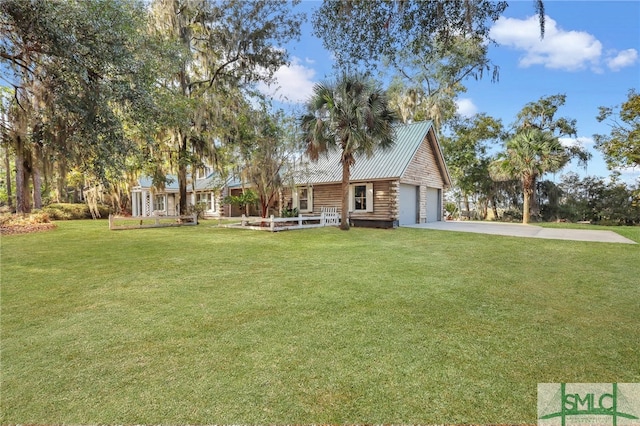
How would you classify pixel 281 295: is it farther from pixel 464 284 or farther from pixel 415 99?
pixel 415 99

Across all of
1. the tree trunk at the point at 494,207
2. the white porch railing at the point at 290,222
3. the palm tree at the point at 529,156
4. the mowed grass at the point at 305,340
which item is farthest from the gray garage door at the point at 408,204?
the tree trunk at the point at 494,207

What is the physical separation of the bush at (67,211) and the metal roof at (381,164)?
1601cm

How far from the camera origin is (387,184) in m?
15.4

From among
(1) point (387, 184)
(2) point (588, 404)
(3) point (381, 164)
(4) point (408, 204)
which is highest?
(3) point (381, 164)

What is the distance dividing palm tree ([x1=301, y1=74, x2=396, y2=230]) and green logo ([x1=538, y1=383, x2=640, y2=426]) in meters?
10.3

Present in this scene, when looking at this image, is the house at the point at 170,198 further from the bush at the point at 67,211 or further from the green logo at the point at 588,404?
the green logo at the point at 588,404

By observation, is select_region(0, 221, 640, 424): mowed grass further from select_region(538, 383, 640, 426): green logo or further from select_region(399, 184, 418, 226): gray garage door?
select_region(399, 184, 418, 226): gray garage door

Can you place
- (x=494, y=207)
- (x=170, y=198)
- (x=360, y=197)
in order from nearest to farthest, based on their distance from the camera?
1. (x=360, y=197)
2. (x=494, y=207)
3. (x=170, y=198)

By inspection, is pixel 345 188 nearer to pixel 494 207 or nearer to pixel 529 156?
pixel 529 156

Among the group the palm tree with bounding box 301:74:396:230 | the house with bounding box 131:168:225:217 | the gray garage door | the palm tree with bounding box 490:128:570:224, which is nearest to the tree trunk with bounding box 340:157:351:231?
the palm tree with bounding box 301:74:396:230

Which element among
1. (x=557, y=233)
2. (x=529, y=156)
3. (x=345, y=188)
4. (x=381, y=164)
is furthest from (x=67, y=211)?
(x=529, y=156)

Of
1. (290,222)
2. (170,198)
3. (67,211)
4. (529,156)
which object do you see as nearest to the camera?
(290,222)

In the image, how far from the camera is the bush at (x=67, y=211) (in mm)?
19719

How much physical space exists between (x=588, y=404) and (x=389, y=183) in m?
13.4
